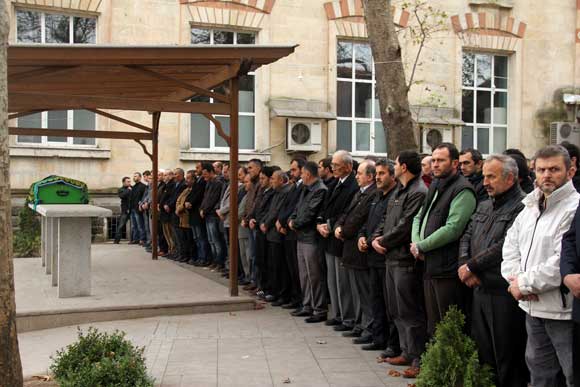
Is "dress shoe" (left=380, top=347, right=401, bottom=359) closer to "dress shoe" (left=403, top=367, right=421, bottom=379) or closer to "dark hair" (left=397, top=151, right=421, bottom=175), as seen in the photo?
"dress shoe" (left=403, top=367, right=421, bottom=379)

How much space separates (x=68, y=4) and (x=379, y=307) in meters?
12.2

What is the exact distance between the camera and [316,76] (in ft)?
62.3

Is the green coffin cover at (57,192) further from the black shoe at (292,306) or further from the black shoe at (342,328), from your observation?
the black shoe at (342,328)

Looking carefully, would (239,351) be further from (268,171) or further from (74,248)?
(268,171)

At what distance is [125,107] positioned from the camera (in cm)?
938

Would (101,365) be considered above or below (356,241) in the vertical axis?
below

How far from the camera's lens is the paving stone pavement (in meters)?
6.36

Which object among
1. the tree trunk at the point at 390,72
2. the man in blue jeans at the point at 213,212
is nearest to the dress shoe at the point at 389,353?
the tree trunk at the point at 390,72

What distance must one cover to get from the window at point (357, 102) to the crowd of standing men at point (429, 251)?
8687 millimetres

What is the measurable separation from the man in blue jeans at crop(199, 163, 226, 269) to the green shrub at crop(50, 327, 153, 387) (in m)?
6.97

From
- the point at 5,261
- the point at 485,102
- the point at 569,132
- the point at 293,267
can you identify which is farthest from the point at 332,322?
the point at 485,102

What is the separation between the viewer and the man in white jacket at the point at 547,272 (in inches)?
184

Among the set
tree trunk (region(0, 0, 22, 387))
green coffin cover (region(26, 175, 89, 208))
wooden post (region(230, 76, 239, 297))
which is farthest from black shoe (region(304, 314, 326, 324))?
green coffin cover (region(26, 175, 89, 208))

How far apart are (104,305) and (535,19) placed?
54.2 ft
